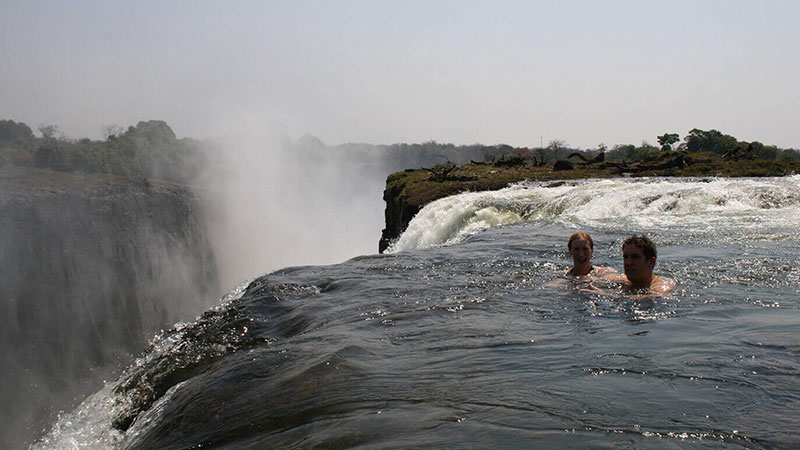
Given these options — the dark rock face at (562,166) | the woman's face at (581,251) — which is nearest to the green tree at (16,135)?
the dark rock face at (562,166)

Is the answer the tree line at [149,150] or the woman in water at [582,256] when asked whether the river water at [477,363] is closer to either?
the woman in water at [582,256]

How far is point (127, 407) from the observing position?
15.8 feet

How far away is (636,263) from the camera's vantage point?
20.2 ft

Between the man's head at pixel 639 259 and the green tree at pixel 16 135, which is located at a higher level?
the green tree at pixel 16 135

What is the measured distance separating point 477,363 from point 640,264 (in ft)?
8.95

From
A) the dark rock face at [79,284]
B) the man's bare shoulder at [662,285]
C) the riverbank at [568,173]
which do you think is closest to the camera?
the man's bare shoulder at [662,285]

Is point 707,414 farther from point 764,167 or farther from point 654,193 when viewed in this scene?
point 764,167

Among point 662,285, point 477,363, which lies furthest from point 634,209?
point 477,363

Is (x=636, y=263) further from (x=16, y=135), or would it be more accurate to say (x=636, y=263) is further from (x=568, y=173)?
(x=16, y=135)

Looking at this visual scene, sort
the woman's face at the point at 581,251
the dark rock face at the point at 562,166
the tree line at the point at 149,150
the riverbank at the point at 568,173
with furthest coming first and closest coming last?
the tree line at the point at 149,150 < the dark rock face at the point at 562,166 < the riverbank at the point at 568,173 < the woman's face at the point at 581,251

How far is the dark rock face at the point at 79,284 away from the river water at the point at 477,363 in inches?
675

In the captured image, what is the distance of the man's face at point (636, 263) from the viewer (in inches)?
242

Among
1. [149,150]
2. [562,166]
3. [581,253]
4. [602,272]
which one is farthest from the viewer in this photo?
[149,150]

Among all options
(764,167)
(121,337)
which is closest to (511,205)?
(764,167)
